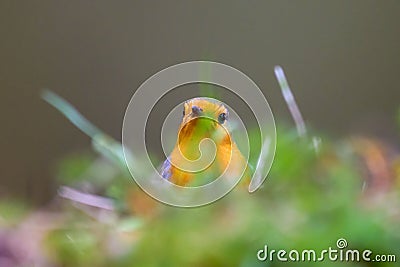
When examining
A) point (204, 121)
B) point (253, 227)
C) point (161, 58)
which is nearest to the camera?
point (253, 227)

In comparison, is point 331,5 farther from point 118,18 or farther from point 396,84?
point 118,18

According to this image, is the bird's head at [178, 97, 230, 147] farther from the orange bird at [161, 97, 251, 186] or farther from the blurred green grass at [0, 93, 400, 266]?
the blurred green grass at [0, 93, 400, 266]

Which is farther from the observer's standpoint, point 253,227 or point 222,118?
point 222,118

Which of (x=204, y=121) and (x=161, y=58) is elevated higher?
(x=161, y=58)

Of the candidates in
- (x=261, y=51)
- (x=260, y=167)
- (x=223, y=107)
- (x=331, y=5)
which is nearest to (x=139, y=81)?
(x=261, y=51)

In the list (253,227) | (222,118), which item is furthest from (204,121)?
(253,227)

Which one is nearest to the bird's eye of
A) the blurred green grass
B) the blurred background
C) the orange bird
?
the orange bird

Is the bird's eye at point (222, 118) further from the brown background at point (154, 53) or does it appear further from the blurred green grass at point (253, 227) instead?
the brown background at point (154, 53)

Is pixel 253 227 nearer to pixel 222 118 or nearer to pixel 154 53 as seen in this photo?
pixel 222 118
